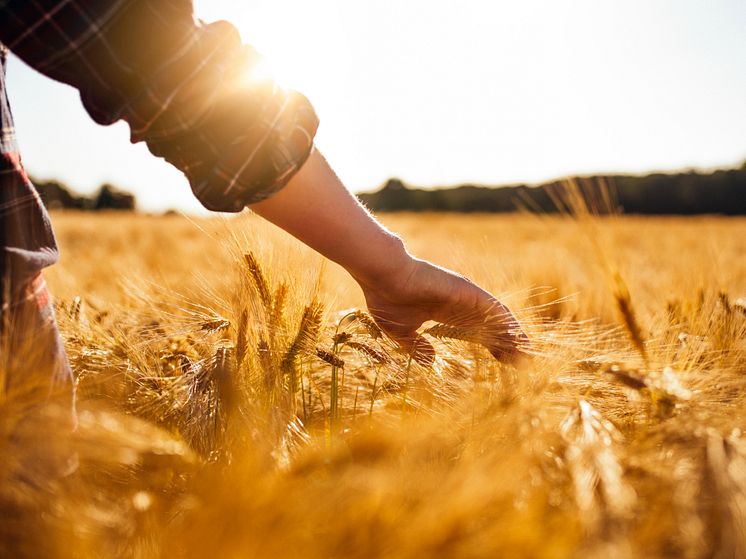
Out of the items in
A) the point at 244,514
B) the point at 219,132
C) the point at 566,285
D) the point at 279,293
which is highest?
the point at 219,132

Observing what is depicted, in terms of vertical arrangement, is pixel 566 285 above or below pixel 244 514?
below

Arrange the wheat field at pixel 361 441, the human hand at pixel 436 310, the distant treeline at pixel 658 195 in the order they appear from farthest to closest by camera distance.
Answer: the distant treeline at pixel 658 195 → the human hand at pixel 436 310 → the wheat field at pixel 361 441

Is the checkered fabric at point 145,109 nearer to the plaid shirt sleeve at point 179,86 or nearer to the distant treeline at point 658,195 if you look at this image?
the plaid shirt sleeve at point 179,86

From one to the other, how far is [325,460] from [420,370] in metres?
0.33

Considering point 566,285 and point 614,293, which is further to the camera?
point 566,285

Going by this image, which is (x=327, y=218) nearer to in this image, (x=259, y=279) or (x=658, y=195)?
(x=259, y=279)

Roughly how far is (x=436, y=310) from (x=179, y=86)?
493 mm

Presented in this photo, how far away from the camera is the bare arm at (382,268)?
24.6 inches

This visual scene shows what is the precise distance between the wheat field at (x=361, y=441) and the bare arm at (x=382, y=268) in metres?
0.04

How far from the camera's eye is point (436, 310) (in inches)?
32.2

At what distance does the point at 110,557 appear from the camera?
0.43 metres

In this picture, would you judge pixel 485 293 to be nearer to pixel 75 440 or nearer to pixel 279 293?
pixel 279 293

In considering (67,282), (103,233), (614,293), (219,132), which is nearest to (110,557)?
(219,132)

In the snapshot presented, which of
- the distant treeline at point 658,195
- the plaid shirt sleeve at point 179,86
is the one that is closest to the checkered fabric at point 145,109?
the plaid shirt sleeve at point 179,86
